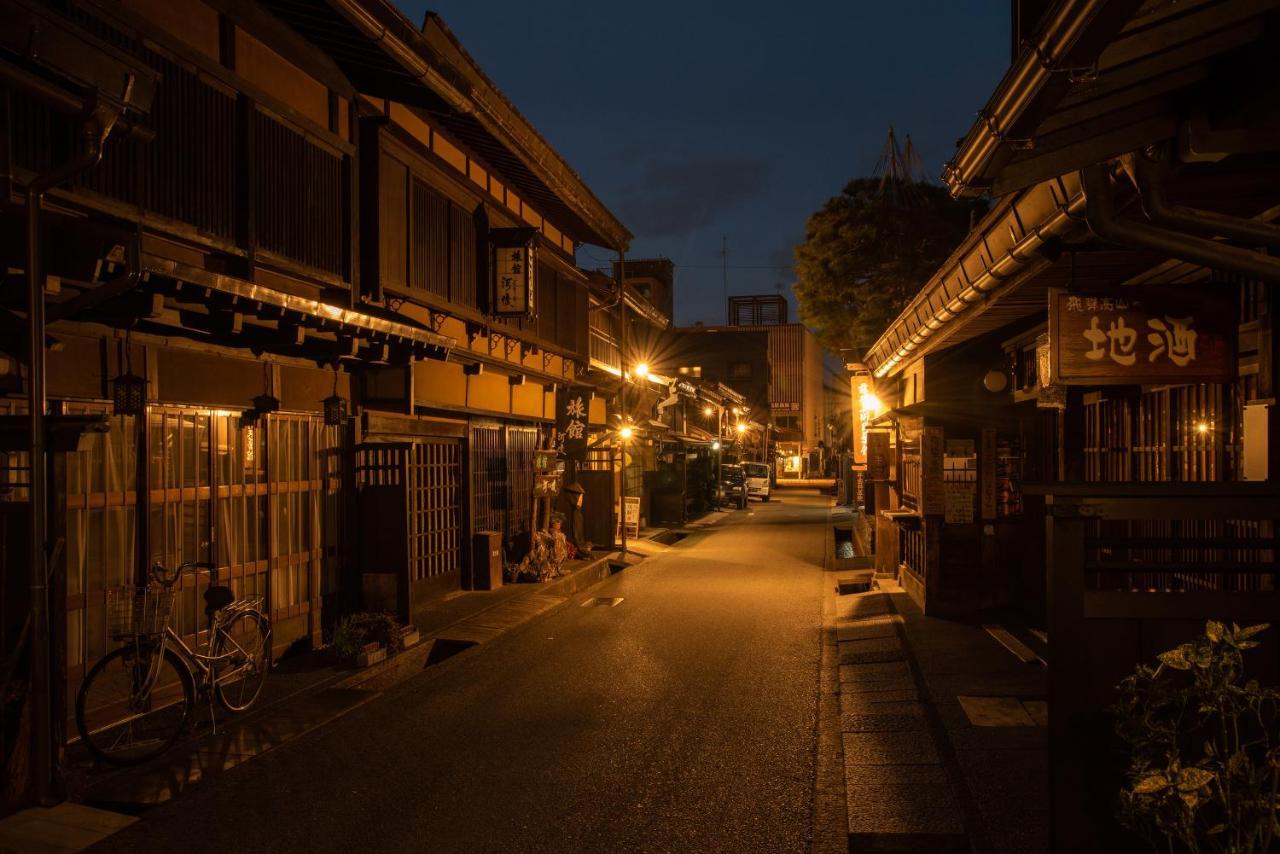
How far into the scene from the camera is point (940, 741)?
8.80m

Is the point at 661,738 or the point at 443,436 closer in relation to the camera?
the point at 661,738

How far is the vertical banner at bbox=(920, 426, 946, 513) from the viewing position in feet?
49.3

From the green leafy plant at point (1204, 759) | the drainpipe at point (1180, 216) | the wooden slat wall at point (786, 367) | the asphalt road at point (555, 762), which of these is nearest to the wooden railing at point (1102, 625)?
the green leafy plant at point (1204, 759)

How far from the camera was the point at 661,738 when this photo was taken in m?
9.22

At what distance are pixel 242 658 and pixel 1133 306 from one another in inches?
373

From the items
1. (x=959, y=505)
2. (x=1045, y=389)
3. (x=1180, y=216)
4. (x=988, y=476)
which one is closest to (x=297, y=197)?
(x=1045, y=389)

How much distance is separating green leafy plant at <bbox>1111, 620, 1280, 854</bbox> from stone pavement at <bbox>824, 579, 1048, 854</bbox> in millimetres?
1568

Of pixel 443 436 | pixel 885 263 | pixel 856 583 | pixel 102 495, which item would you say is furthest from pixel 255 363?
pixel 885 263

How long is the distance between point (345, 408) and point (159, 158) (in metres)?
4.58

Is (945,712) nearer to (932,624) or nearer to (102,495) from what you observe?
(932,624)

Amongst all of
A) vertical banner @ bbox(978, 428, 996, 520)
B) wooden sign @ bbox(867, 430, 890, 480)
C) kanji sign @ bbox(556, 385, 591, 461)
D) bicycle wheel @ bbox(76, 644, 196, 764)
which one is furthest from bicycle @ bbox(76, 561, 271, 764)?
wooden sign @ bbox(867, 430, 890, 480)

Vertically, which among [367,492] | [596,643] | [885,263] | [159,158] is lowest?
[596,643]

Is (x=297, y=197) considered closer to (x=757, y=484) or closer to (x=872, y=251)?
(x=872, y=251)

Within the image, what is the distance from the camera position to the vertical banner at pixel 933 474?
1504 centimetres
